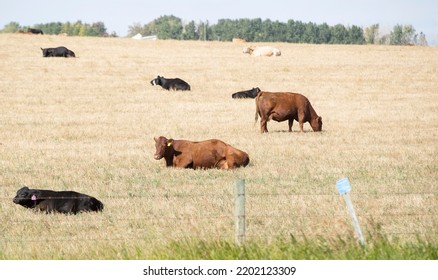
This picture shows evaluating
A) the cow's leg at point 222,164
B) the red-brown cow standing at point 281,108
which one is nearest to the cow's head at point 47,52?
the red-brown cow standing at point 281,108

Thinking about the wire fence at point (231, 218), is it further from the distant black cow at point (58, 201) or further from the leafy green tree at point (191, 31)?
the leafy green tree at point (191, 31)

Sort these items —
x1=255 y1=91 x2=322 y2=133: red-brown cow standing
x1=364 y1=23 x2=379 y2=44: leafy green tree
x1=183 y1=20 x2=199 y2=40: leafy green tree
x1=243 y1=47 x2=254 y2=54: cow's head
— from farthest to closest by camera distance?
x1=183 y1=20 x2=199 y2=40: leafy green tree < x1=364 y1=23 x2=379 y2=44: leafy green tree < x1=243 y1=47 x2=254 y2=54: cow's head < x1=255 y1=91 x2=322 y2=133: red-brown cow standing

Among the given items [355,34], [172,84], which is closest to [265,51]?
[172,84]

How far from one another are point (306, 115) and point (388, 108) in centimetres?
841

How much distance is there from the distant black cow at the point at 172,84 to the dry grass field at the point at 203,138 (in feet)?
2.26

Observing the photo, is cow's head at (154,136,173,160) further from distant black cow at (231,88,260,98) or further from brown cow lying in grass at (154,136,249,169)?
distant black cow at (231,88,260,98)

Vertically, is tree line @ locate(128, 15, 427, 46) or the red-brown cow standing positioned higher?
the red-brown cow standing

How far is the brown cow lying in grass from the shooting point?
18172 millimetres

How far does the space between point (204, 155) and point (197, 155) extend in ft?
0.55

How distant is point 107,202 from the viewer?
14.2m

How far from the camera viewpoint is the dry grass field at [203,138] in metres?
12.0

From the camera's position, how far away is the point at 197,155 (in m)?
18.3

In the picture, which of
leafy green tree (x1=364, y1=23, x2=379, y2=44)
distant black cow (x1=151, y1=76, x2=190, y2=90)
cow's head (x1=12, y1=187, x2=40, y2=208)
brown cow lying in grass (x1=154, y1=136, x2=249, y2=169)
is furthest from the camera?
leafy green tree (x1=364, y1=23, x2=379, y2=44)

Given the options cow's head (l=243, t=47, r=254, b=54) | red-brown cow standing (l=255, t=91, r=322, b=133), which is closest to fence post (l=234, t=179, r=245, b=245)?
red-brown cow standing (l=255, t=91, r=322, b=133)
